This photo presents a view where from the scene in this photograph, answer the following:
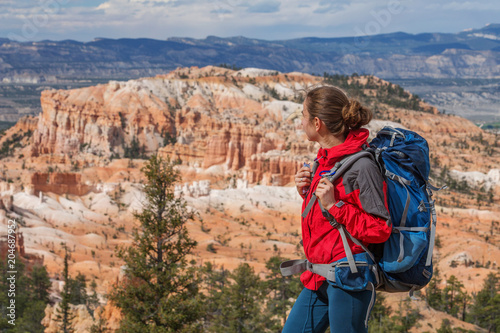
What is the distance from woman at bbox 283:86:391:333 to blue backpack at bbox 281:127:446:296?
7cm

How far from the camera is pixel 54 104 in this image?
8831 cm

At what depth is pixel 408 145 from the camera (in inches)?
138

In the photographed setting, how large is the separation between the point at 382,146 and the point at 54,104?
304 feet

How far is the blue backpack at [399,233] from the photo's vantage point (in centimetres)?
330

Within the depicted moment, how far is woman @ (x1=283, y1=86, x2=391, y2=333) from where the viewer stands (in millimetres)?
3287

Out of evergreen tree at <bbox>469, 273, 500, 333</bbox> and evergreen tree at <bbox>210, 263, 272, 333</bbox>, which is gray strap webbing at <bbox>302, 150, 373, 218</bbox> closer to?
evergreen tree at <bbox>210, 263, 272, 333</bbox>

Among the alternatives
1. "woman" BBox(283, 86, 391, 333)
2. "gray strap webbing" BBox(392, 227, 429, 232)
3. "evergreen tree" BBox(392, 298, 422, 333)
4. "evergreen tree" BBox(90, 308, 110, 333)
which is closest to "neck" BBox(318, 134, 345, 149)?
"woman" BBox(283, 86, 391, 333)

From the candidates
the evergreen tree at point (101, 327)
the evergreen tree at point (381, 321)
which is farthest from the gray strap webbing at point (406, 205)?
the evergreen tree at point (101, 327)

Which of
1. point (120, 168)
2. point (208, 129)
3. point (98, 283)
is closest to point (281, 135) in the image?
point (208, 129)

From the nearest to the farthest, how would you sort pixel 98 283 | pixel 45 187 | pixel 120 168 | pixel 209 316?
pixel 209 316 → pixel 98 283 → pixel 45 187 → pixel 120 168

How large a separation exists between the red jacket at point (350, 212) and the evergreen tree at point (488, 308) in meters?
23.5

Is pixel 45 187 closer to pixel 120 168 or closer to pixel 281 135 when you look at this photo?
pixel 120 168

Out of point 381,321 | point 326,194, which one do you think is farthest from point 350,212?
point 381,321

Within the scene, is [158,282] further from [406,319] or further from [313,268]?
[406,319]
